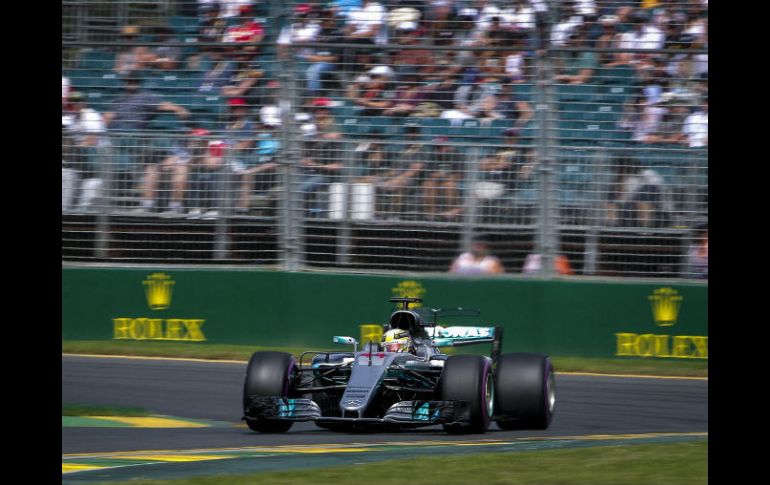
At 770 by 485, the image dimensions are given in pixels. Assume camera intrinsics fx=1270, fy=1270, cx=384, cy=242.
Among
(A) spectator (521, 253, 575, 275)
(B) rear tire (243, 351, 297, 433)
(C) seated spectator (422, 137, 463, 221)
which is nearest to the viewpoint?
(B) rear tire (243, 351, 297, 433)

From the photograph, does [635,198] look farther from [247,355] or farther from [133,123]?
[133,123]

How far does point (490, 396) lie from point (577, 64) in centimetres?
674

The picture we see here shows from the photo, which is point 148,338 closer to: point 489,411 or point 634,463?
point 489,411

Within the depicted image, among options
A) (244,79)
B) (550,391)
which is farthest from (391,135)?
(550,391)

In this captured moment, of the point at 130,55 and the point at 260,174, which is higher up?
the point at 130,55

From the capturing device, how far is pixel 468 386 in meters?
10.1

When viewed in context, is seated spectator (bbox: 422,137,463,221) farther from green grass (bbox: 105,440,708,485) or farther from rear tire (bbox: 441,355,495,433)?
green grass (bbox: 105,440,708,485)

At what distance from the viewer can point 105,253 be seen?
16.8m

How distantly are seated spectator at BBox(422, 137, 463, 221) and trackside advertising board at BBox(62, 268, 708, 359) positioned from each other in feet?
2.76

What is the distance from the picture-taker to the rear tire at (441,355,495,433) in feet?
33.3

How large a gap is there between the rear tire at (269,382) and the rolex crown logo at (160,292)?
236 inches

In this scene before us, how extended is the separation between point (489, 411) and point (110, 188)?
7987 mm

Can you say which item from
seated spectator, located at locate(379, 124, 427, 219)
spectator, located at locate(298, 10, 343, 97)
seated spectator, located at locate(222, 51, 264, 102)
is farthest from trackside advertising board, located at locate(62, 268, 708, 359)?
spectator, located at locate(298, 10, 343, 97)
